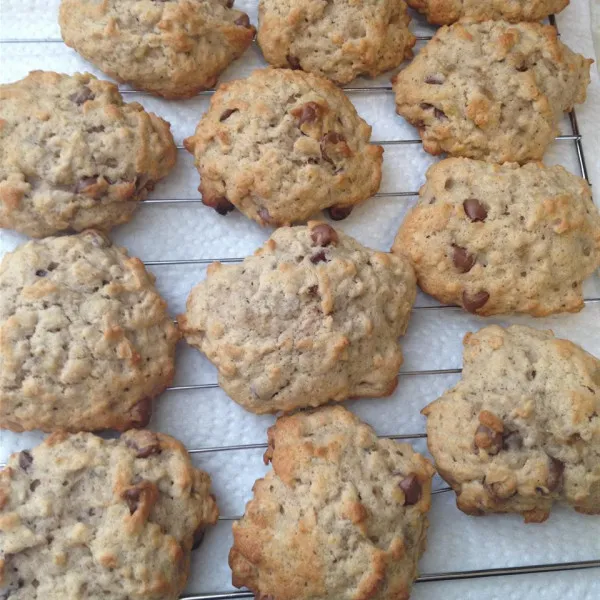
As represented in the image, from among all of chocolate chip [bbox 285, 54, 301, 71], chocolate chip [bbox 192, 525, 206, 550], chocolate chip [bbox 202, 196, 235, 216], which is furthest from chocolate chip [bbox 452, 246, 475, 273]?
chocolate chip [bbox 192, 525, 206, 550]

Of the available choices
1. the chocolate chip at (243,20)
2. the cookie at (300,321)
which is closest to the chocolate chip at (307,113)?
the cookie at (300,321)

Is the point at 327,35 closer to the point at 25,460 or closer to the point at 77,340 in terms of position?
the point at 77,340

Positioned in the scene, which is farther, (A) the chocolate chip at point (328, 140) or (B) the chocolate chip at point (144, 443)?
(A) the chocolate chip at point (328, 140)

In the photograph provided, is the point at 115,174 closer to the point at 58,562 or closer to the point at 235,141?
the point at 235,141

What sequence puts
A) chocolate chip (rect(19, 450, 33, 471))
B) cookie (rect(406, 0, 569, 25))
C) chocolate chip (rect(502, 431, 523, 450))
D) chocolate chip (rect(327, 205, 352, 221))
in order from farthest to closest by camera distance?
cookie (rect(406, 0, 569, 25))
chocolate chip (rect(327, 205, 352, 221))
chocolate chip (rect(502, 431, 523, 450))
chocolate chip (rect(19, 450, 33, 471))

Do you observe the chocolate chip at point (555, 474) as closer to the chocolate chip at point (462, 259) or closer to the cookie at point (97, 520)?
the chocolate chip at point (462, 259)

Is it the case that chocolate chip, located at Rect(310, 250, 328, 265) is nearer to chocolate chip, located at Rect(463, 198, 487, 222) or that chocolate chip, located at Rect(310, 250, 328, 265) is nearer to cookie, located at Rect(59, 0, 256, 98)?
chocolate chip, located at Rect(463, 198, 487, 222)
